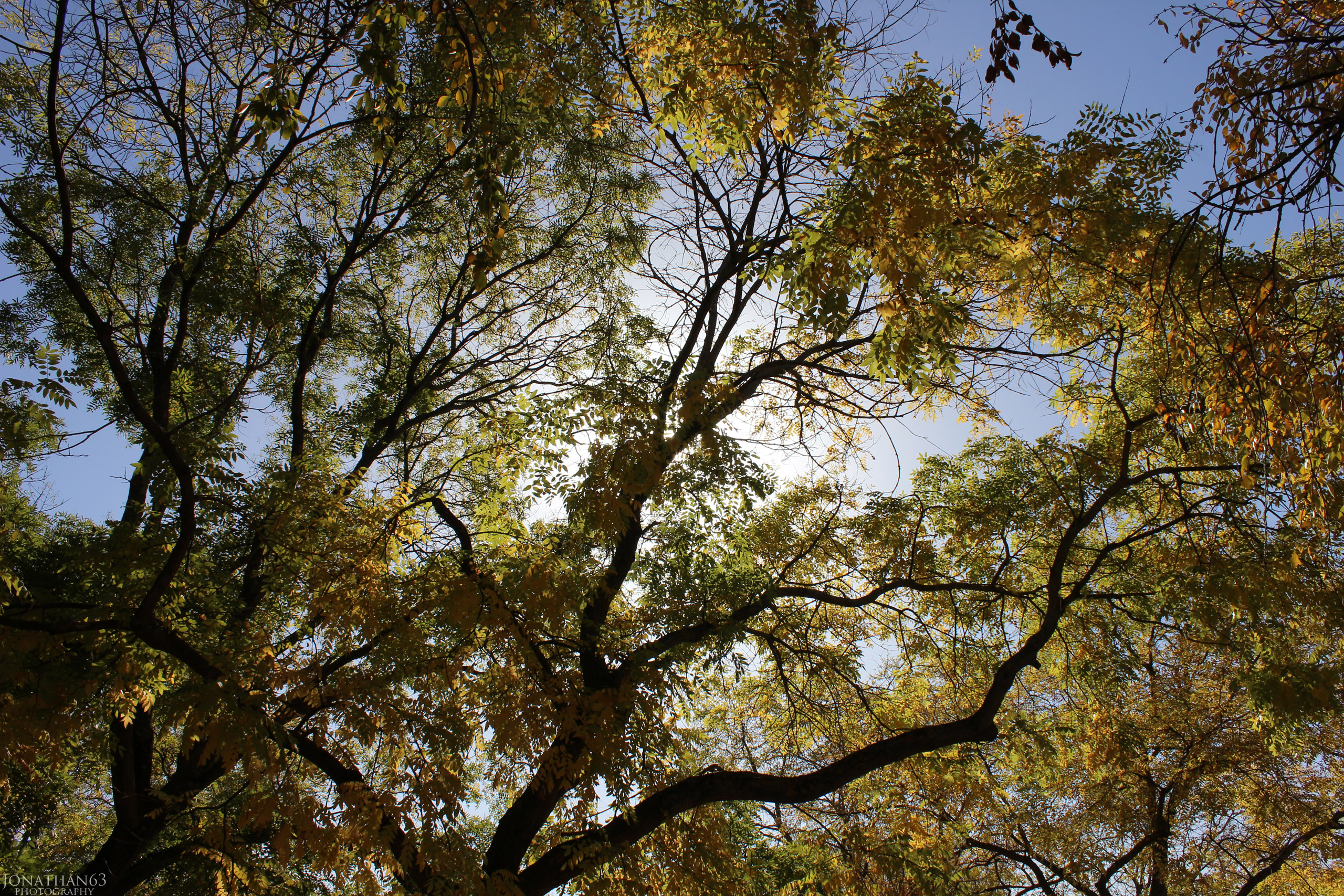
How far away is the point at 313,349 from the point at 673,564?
508cm

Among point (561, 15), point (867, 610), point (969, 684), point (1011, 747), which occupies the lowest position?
point (1011, 747)

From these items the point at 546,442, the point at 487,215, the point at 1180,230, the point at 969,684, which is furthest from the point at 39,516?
the point at 1180,230

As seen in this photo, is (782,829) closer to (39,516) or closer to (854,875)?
(854,875)

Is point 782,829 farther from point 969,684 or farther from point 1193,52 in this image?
point 1193,52

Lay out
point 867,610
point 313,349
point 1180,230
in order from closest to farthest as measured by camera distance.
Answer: point 1180,230 → point 867,610 → point 313,349

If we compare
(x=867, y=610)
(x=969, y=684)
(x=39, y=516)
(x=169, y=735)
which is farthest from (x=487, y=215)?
(x=169, y=735)

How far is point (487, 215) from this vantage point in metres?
2.64

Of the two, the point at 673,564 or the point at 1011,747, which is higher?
the point at 673,564

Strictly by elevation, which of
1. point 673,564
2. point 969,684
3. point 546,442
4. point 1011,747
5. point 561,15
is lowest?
point 1011,747

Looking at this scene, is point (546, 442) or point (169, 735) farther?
point (169, 735)

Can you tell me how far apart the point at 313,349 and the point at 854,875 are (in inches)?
307

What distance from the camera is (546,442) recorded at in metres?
6.43

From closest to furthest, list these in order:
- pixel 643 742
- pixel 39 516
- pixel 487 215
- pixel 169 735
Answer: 1. pixel 487 215
2. pixel 643 742
3. pixel 39 516
4. pixel 169 735

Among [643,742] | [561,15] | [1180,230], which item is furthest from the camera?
[561,15]
